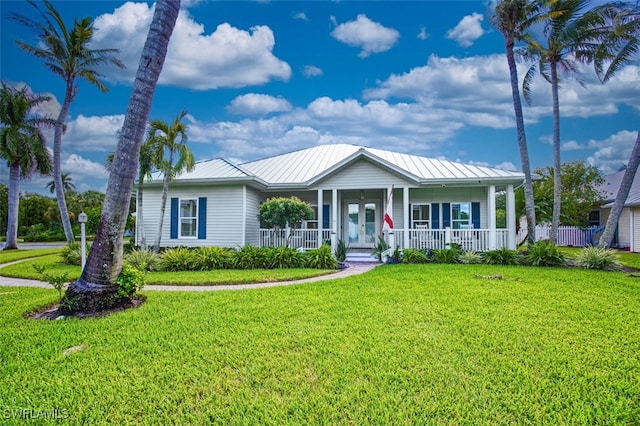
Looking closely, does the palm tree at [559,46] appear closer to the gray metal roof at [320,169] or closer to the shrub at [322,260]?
the gray metal roof at [320,169]

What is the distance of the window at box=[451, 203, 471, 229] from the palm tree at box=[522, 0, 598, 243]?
3892 millimetres

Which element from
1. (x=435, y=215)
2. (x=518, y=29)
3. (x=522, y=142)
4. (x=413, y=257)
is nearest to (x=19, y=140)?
(x=413, y=257)

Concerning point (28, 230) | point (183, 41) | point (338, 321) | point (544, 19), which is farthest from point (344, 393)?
point (28, 230)

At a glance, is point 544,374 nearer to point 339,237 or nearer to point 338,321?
point 338,321

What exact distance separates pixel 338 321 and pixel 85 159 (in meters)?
17.6

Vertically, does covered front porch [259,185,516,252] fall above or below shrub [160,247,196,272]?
above

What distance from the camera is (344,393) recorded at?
3338 mm

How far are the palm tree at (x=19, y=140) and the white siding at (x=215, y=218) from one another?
1392cm

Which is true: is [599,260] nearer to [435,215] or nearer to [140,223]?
[435,215]

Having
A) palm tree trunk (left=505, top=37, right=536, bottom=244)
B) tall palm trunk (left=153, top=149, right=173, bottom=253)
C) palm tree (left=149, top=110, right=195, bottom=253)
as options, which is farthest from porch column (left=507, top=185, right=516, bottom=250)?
tall palm trunk (left=153, top=149, right=173, bottom=253)

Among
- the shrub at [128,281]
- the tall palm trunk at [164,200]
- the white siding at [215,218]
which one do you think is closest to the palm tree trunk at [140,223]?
the white siding at [215,218]

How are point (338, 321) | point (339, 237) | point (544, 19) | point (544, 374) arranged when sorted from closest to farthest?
point (544, 374), point (338, 321), point (544, 19), point (339, 237)

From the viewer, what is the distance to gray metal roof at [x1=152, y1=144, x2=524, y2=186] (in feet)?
45.9

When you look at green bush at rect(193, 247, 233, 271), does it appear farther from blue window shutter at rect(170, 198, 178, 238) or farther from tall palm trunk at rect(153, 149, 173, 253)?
blue window shutter at rect(170, 198, 178, 238)
